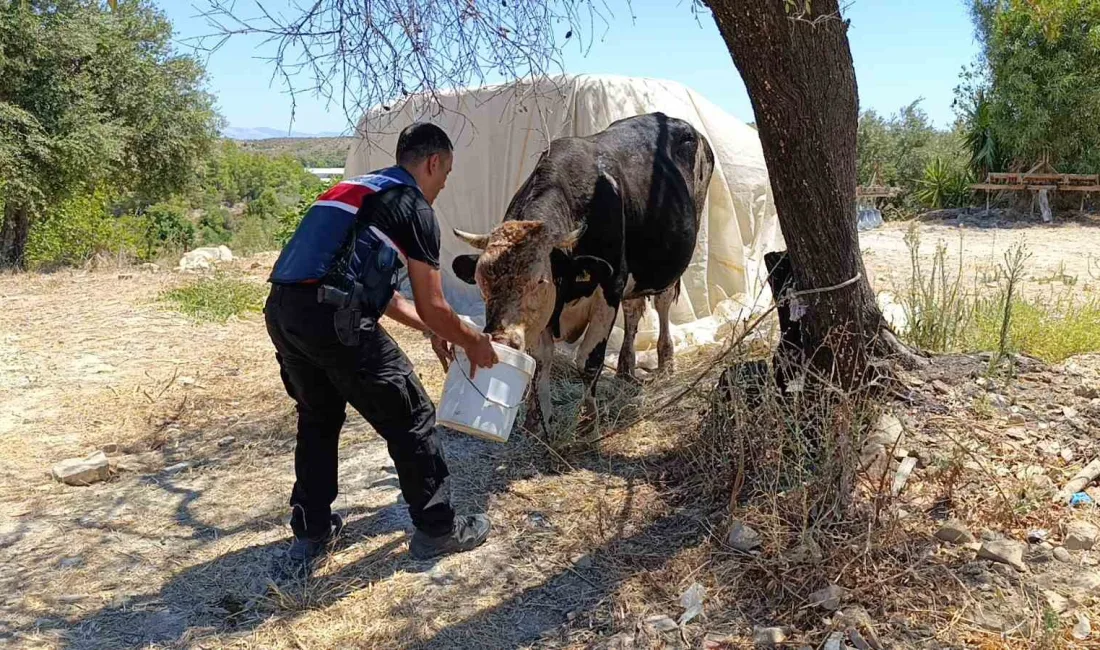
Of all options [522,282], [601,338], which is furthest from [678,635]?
[601,338]

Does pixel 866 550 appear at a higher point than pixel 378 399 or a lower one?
lower

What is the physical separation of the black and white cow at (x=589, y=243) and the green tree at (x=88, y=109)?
10202 millimetres

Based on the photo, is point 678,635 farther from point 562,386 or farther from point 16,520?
point 16,520

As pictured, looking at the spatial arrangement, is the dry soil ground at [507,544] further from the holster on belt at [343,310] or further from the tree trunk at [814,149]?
the holster on belt at [343,310]

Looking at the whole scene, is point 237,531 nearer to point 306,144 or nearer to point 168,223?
point 306,144

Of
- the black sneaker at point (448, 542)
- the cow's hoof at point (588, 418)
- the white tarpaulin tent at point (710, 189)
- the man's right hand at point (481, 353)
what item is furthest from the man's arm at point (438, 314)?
the white tarpaulin tent at point (710, 189)

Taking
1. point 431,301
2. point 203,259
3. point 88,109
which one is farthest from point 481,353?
point 88,109

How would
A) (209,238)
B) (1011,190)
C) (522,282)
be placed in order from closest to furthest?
(522,282)
(1011,190)
(209,238)

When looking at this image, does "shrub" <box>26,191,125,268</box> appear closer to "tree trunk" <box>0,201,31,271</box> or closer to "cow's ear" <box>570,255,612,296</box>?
"tree trunk" <box>0,201,31,271</box>

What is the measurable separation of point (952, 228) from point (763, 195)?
10296mm

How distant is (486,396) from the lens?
3.58 metres

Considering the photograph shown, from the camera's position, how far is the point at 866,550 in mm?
3164

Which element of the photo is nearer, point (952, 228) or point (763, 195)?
point (763, 195)

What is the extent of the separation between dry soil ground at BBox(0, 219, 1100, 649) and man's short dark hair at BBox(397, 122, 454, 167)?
71.8 inches
